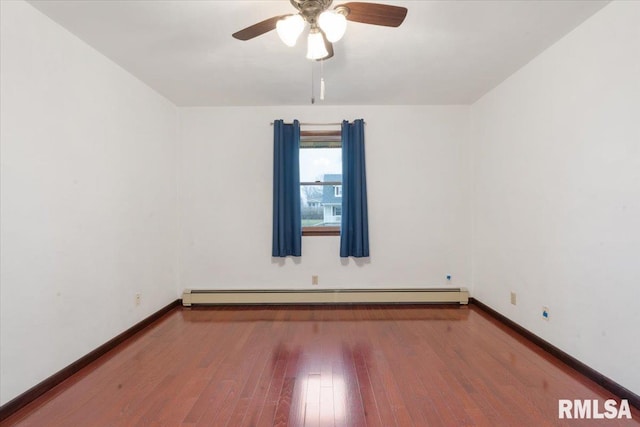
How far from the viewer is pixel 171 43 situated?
7.83 feet

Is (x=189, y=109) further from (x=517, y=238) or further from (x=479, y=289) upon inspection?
(x=479, y=289)

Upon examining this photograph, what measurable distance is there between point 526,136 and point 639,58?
3.37 feet

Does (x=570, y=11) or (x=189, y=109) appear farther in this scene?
(x=189, y=109)

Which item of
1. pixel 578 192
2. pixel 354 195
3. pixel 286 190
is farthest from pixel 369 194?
pixel 578 192

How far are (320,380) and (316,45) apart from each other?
2.24m

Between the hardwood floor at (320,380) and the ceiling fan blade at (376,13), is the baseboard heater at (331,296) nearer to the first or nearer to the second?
the hardwood floor at (320,380)

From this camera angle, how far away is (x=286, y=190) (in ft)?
12.5

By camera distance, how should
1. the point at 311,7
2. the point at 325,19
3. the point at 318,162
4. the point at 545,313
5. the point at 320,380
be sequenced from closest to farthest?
the point at 325,19, the point at 311,7, the point at 320,380, the point at 545,313, the point at 318,162

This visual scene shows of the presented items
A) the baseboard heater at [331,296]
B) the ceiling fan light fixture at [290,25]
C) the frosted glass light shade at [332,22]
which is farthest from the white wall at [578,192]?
the ceiling fan light fixture at [290,25]

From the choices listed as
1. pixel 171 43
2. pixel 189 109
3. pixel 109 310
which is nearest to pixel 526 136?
pixel 171 43

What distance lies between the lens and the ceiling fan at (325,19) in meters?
1.55

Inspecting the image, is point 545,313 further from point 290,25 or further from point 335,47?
point 290,25

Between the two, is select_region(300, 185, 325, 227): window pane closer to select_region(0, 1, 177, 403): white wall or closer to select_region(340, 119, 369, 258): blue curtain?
select_region(340, 119, 369, 258): blue curtain

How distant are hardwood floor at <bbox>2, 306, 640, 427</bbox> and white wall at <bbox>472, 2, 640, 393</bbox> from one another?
1.10ft
